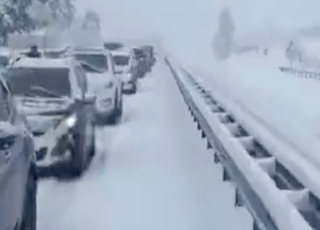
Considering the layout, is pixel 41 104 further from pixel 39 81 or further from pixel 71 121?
pixel 39 81

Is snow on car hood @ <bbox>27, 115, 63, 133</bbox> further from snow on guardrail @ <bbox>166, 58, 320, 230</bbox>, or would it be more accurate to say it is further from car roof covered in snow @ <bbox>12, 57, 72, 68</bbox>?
snow on guardrail @ <bbox>166, 58, 320, 230</bbox>

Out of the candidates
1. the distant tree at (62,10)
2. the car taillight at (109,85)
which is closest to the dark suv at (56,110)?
the car taillight at (109,85)

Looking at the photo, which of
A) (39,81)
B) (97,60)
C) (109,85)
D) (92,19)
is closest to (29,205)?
(39,81)

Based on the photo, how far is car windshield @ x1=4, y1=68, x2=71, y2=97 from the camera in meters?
12.1

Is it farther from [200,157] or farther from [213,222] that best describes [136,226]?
[200,157]

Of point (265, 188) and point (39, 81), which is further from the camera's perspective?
point (39, 81)

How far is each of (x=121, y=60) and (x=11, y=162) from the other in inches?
1024

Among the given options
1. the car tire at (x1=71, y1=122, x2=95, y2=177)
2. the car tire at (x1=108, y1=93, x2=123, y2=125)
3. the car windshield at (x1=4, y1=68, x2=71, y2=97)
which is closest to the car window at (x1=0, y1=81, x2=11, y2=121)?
the car tire at (x1=71, y1=122, x2=95, y2=177)

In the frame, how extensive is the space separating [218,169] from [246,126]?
0.75 meters

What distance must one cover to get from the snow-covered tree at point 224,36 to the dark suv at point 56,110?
508 ft

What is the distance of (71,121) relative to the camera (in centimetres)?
1066

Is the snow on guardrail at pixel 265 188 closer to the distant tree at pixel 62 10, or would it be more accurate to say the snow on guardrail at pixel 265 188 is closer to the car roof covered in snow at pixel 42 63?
the car roof covered in snow at pixel 42 63

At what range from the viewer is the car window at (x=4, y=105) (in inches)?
250

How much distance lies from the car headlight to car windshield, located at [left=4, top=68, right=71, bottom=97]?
1311 millimetres
